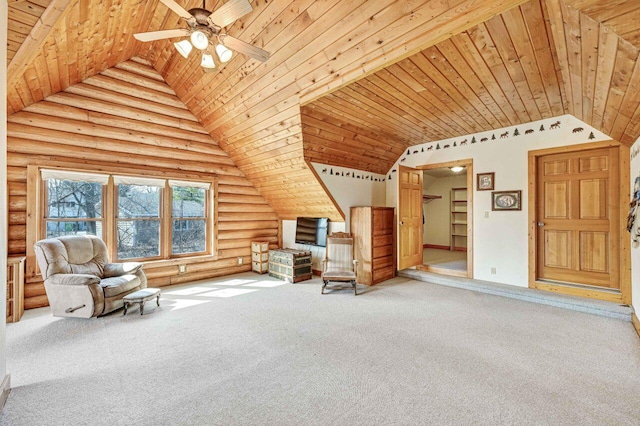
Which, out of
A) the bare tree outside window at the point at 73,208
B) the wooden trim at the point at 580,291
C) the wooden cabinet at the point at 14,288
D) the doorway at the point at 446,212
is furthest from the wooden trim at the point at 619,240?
the wooden cabinet at the point at 14,288

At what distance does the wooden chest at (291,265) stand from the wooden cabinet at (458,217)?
5.31 metres

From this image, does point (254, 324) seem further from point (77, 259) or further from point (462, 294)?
point (462, 294)

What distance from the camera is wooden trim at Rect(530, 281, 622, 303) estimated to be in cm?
362

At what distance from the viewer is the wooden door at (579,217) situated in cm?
376

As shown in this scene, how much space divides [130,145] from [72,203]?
119 centimetres

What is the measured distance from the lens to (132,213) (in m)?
4.73

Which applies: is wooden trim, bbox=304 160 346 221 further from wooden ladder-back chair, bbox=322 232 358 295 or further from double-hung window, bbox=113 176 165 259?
double-hung window, bbox=113 176 165 259

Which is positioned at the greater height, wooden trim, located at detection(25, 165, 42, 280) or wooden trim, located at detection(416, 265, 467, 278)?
wooden trim, located at detection(25, 165, 42, 280)

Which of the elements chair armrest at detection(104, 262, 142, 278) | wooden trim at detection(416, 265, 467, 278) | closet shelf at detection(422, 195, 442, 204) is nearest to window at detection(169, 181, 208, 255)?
chair armrest at detection(104, 262, 142, 278)

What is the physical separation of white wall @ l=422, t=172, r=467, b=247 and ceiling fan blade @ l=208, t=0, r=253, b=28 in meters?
7.59

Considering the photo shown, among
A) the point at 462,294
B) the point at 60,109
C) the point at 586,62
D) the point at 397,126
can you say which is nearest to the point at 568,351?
the point at 462,294

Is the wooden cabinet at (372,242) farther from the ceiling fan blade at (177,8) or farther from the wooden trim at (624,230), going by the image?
the ceiling fan blade at (177,8)

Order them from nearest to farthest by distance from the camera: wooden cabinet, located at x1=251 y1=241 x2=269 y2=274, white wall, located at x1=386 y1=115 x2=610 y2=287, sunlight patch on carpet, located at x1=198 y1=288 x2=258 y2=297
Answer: white wall, located at x1=386 y1=115 x2=610 y2=287 < sunlight patch on carpet, located at x1=198 y1=288 x2=258 y2=297 < wooden cabinet, located at x1=251 y1=241 x2=269 y2=274

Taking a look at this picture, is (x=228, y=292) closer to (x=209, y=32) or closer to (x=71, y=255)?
(x=71, y=255)
